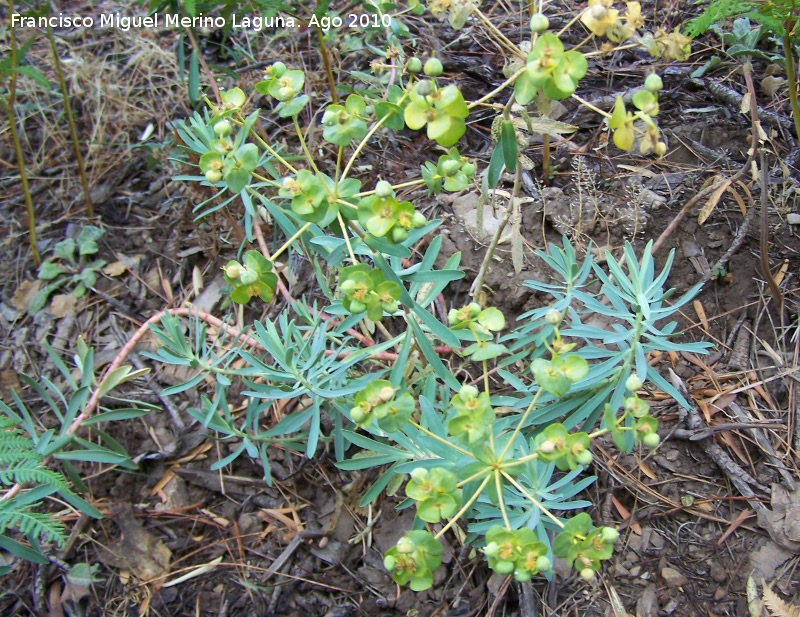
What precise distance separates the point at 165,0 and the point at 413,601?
2736mm

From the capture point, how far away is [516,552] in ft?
4.71

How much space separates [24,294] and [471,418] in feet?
8.54

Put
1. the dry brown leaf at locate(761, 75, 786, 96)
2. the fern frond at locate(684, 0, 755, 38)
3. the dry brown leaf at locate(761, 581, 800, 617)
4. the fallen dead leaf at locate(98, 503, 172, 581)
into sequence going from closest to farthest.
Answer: the dry brown leaf at locate(761, 581, 800, 617), the fern frond at locate(684, 0, 755, 38), the fallen dead leaf at locate(98, 503, 172, 581), the dry brown leaf at locate(761, 75, 786, 96)

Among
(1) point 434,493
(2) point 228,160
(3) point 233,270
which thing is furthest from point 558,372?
(2) point 228,160

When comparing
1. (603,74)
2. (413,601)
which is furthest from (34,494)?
(603,74)

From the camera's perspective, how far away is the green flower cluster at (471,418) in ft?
4.89

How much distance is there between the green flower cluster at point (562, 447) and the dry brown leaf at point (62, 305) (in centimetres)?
253

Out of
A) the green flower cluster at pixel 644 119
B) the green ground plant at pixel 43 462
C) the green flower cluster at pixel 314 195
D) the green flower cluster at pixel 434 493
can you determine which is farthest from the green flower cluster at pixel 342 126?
the green ground plant at pixel 43 462

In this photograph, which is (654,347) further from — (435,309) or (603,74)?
(603,74)

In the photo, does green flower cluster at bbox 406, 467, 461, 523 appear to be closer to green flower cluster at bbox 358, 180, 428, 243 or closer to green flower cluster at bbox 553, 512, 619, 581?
green flower cluster at bbox 553, 512, 619, 581

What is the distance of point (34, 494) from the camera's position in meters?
2.13

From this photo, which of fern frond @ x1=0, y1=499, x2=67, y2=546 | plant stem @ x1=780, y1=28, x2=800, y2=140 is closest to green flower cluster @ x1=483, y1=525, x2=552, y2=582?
fern frond @ x1=0, y1=499, x2=67, y2=546

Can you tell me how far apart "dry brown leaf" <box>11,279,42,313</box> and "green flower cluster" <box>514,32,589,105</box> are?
2715 millimetres

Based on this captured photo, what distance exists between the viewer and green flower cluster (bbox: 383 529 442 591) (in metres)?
1.47
